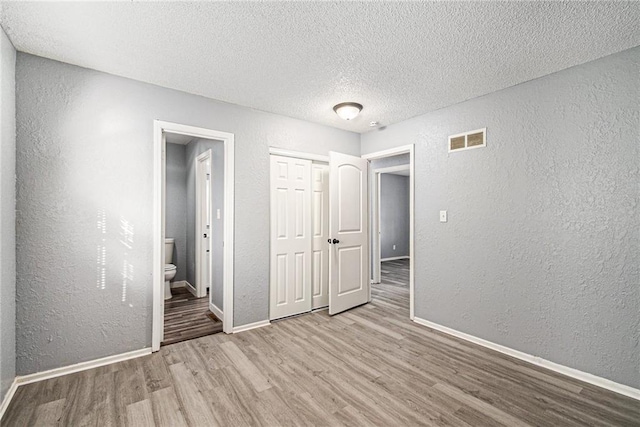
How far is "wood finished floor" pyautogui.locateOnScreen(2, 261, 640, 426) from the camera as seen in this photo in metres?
1.79

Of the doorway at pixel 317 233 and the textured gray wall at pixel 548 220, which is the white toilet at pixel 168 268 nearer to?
the doorway at pixel 317 233

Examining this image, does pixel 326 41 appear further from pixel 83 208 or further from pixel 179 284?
pixel 179 284

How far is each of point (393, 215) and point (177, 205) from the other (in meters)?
5.68

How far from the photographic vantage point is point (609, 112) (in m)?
2.15

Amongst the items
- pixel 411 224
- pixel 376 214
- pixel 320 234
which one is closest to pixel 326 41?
pixel 411 224

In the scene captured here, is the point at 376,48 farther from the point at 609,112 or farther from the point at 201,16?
the point at 609,112

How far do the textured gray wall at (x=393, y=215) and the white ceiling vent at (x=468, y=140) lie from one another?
473cm

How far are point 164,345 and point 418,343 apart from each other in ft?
8.31

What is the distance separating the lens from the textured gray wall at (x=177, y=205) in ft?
16.5

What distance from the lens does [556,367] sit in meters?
2.36

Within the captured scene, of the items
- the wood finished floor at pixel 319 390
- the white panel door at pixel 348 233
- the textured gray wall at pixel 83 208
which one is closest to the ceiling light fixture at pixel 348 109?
the white panel door at pixel 348 233

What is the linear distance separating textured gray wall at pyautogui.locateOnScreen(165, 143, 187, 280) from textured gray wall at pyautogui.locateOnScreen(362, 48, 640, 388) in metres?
4.19

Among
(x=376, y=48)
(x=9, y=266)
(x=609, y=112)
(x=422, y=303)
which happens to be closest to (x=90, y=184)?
(x=9, y=266)

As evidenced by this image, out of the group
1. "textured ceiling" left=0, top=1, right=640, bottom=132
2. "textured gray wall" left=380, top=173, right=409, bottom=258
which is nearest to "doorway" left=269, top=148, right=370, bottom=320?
"textured ceiling" left=0, top=1, right=640, bottom=132
